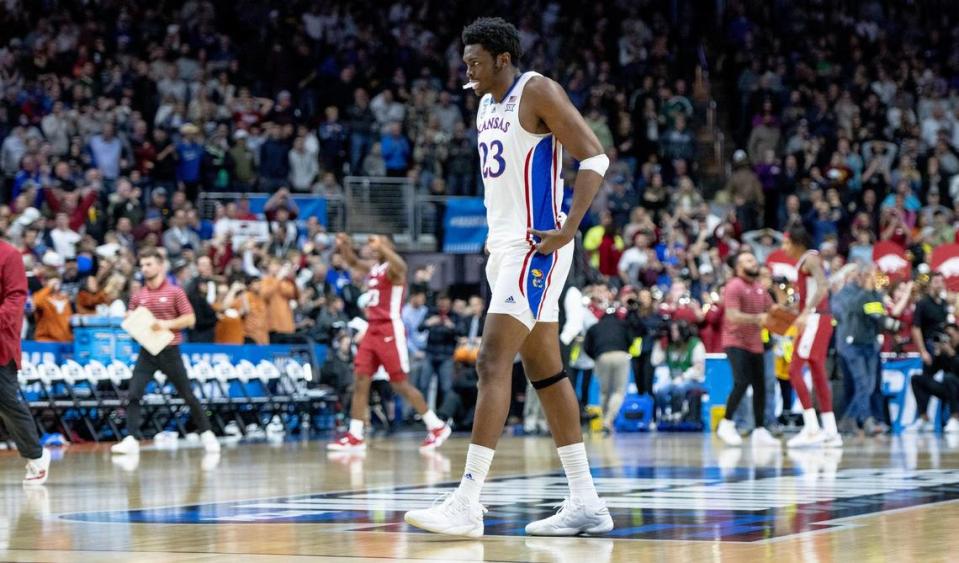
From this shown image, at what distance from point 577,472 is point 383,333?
9191 mm

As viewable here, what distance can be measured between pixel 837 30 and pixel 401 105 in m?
10.7

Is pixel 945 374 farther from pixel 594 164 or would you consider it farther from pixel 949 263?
pixel 594 164

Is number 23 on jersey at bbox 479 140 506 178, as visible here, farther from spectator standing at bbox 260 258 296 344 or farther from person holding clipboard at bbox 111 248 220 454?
spectator standing at bbox 260 258 296 344

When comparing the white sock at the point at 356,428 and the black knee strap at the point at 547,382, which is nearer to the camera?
the black knee strap at the point at 547,382

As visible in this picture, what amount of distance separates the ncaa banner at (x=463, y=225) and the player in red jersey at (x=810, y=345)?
9.29 metres

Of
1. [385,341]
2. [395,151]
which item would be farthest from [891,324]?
[395,151]

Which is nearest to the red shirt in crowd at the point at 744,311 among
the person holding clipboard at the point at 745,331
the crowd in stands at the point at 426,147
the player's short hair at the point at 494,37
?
the person holding clipboard at the point at 745,331

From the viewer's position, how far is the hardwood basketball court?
6551 mm

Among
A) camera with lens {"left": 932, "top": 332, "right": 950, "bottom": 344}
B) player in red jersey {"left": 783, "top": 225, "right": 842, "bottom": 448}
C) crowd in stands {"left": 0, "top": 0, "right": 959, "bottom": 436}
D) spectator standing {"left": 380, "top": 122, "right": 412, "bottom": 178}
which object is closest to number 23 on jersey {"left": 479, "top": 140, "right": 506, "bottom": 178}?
player in red jersey {"left": 783, "top": 225, "right": 842, "bottom": 448}

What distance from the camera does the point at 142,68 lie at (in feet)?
83.9

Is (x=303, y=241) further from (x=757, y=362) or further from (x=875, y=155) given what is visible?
(x=875, y=155)

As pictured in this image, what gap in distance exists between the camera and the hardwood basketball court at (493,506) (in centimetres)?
655

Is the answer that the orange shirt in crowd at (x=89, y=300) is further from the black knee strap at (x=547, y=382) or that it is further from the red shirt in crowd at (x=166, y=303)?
the black knee strap at (x=547, y=382)

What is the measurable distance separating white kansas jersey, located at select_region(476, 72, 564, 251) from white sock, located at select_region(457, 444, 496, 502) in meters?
0.95
